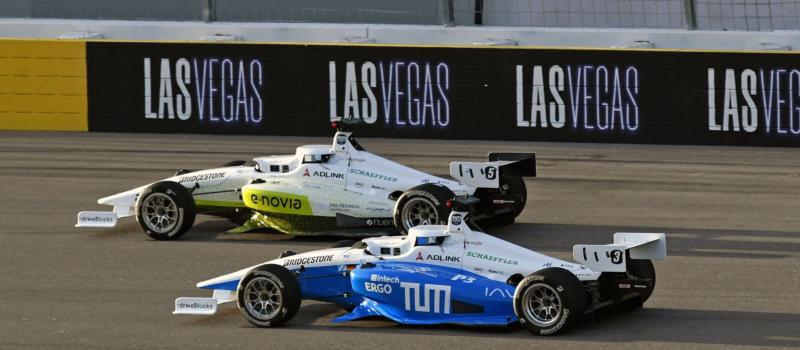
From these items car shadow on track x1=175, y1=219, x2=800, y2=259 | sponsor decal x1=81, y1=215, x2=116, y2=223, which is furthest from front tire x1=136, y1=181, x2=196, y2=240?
sponsor decal x1=81, y1=215, x2=116, y2=223

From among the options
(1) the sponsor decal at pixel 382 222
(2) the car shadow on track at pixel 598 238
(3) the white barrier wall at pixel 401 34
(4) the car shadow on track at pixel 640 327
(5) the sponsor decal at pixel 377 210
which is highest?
(3) the white barrier wall at pixel 401 34

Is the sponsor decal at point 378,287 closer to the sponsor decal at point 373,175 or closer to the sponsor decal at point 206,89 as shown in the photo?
the sponsor decal at point 373,175

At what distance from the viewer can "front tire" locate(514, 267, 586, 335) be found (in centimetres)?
1028

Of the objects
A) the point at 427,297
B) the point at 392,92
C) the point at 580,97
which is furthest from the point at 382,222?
the point at 392,92

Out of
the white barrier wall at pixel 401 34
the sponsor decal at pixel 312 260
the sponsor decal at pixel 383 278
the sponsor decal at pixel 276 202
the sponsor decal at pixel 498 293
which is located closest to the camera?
the sponsor decal at pixel 498 293

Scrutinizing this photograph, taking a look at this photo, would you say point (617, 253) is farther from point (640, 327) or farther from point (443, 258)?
point (443, 258)

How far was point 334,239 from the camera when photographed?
14914mm

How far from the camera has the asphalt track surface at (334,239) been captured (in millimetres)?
10695

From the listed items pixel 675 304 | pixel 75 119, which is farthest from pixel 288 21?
pixel 675 304

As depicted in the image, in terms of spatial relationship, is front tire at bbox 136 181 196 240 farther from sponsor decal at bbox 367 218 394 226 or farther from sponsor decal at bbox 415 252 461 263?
sponsor decal at bbox 415 252 461 263

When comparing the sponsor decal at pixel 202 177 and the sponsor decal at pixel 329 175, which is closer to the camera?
the sponsor decal at pixel 329 175

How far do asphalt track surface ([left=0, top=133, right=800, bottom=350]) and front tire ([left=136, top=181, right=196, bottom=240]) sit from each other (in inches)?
6.4

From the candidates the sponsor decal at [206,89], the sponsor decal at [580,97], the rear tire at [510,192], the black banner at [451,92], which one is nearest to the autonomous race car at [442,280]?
the rear tire at [510,192]

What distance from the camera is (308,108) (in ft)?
76.5
